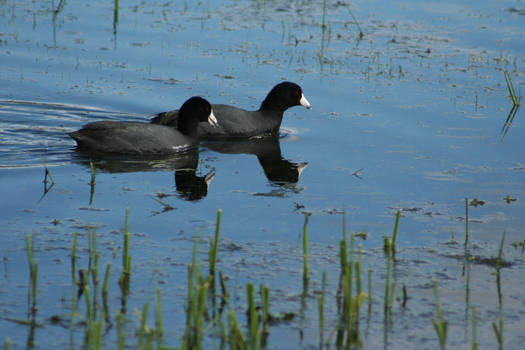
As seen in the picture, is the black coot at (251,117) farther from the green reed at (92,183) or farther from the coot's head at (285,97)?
the green reed at (92,183)

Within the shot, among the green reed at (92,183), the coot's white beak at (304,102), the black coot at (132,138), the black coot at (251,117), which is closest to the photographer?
the green reed at (92,183)

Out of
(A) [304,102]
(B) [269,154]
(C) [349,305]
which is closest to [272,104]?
(A) [304,102]

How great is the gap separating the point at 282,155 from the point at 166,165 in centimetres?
155

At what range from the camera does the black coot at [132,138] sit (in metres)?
9.87

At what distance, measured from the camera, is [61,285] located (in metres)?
5.71

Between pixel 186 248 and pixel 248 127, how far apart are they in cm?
497

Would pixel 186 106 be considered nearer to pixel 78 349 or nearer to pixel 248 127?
pixel 248 127

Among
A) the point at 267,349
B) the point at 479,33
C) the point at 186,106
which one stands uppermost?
the point at 479,33

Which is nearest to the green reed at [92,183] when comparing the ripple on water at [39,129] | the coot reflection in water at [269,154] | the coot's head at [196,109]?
the ripple on water at [39,129]

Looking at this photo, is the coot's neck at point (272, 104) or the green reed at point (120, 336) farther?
the coot's neck at point (272, 104)

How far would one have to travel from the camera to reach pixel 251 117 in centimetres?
1147

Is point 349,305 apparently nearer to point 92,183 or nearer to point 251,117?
point 92,183

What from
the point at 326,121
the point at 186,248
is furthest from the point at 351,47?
the point at 186,248

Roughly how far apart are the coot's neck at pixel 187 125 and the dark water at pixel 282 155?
316 millimetres
